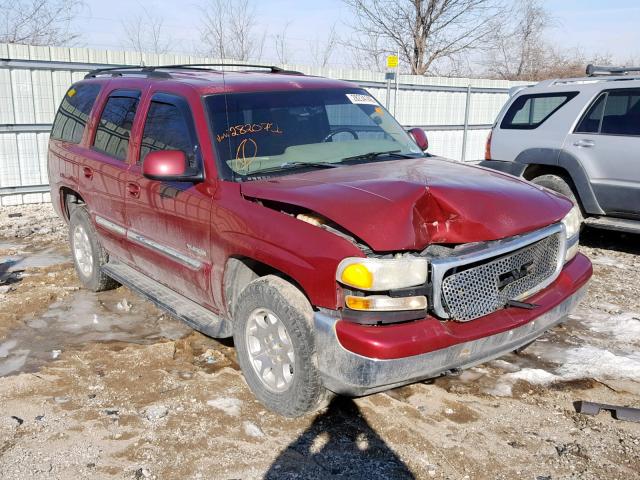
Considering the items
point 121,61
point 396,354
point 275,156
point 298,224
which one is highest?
point 121,61

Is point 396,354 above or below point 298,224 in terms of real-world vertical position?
below

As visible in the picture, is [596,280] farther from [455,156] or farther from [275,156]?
[455,156]

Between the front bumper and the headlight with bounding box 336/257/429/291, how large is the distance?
8.3 inches

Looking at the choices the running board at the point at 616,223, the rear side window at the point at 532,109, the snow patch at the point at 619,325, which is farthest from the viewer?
the rear side window at the point at 532,109

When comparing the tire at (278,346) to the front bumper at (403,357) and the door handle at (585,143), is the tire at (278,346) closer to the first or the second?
the front bumper at (403,357)

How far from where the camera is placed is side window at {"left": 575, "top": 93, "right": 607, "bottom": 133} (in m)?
7.13

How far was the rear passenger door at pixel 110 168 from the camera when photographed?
4.88 metres

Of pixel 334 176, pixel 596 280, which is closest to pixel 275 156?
pixel 334 176

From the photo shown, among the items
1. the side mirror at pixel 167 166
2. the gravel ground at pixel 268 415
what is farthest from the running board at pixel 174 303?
the side mirror at pixel 167 166

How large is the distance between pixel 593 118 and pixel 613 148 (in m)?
0.50

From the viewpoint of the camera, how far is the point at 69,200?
6.14 metres

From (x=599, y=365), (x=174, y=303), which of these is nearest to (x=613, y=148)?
(x=599, y=365)

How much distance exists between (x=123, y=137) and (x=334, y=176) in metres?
2.12

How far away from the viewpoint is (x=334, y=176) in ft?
12.1
